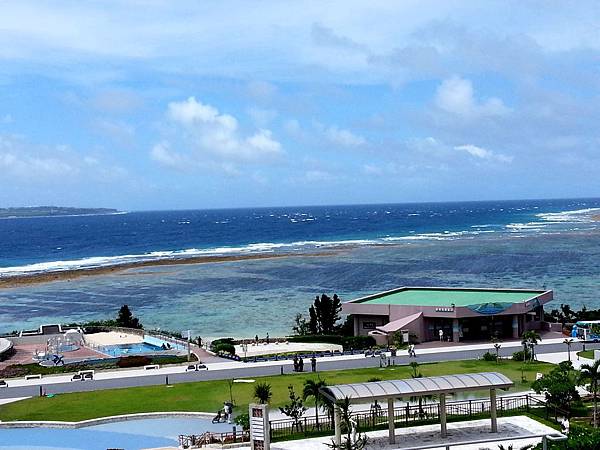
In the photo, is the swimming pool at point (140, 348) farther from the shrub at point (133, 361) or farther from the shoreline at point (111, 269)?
the shoreline at point (111, 269)

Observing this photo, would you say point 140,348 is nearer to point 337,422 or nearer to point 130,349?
point 130,349

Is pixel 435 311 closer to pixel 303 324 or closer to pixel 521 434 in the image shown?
pixel 303 324

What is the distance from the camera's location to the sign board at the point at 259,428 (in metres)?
28.4

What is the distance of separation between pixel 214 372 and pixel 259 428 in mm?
17096

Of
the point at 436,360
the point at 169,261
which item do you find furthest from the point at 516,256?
the point at 436,360

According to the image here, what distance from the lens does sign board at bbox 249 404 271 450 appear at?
93.3ft

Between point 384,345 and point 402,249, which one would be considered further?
point 402,249

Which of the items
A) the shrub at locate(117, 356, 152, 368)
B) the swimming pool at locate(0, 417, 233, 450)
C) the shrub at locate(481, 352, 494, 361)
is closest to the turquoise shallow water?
the shrub at locate(117, 356, 152, 368)

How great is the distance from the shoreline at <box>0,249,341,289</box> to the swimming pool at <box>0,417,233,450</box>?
81006 millimetres

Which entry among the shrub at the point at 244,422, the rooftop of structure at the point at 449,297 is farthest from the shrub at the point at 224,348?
the shrub at the point at 244,422

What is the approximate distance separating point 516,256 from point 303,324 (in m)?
65.0

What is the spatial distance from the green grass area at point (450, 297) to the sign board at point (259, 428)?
30109mm

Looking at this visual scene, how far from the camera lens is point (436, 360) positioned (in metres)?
46.6

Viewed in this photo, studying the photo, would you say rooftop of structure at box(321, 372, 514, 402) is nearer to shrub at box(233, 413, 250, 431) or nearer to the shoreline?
shrub at box(233, 413, 250, 431)
